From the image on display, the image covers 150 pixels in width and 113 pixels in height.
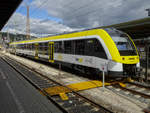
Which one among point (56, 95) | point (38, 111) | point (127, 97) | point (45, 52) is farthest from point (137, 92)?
point (45, 52)

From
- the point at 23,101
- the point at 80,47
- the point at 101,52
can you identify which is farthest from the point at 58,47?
the point at 23,101

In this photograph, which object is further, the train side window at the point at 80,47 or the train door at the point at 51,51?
the train door at the point at 51,51

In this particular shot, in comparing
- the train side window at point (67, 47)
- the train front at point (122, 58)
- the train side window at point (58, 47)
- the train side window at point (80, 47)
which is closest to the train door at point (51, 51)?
the train side window at point (58, 47)

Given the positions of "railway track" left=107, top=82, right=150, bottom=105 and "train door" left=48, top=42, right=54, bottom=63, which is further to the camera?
"train door" left=48, top=42, right=54, bottom=63

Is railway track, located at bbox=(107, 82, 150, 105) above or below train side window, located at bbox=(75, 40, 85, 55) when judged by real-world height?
below

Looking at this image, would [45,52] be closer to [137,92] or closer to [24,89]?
[24,89]

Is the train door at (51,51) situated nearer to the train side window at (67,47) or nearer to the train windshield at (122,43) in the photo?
the train side window at (67,47)

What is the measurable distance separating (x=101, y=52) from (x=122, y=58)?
1.21m

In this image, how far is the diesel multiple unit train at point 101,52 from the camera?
7402 millimetres

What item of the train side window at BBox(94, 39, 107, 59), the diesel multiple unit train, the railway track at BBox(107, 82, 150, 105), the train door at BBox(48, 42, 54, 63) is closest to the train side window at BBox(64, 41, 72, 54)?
the diesel multiple unit train

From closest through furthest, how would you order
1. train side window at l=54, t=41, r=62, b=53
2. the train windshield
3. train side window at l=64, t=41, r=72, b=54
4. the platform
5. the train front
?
the platform → the train front → the train windshield → train side window at l=64, t=41, r=72, b=54 → train side window at l=54, t=41, r=62, b=53

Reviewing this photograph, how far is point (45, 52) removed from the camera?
48.9 ft

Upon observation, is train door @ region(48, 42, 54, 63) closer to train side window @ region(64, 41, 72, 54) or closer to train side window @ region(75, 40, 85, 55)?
train side window @ region(64, 41, 72, 54)

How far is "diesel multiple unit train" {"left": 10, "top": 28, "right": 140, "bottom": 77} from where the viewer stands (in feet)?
24.3
